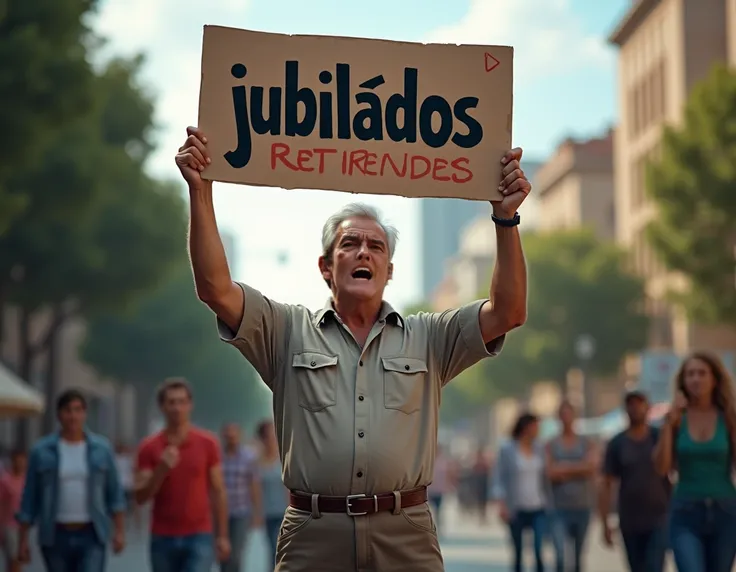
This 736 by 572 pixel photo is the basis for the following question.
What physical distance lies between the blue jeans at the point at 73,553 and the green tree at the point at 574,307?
203ft

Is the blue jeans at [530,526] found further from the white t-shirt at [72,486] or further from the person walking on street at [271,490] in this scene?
the white t-shirt at [72,486]

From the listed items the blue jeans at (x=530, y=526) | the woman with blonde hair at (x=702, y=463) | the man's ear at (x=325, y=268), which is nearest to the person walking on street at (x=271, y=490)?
the blue jeans at (x=530, y=526)

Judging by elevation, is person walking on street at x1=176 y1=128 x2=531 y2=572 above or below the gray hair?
below

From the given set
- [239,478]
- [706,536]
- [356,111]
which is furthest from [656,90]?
[356,111]

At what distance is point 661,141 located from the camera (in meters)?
40.5

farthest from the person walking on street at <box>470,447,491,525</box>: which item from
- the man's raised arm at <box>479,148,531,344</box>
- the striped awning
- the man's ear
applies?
the man's raised arm at <box>479,148,531,344</box>

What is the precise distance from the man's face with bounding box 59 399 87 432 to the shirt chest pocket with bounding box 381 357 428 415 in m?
5.93

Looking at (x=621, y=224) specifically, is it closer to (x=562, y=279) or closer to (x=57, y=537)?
(x=562, y=279)

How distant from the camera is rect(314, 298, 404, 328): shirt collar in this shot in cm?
562

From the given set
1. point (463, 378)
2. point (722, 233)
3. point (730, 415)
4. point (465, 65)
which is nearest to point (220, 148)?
point (465, 65)

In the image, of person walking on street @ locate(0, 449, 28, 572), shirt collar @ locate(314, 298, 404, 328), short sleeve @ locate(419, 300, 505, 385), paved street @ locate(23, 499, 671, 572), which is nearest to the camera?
short sleeve @ locate(419, 300, 505, 385)

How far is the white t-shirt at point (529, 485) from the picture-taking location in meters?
15.6

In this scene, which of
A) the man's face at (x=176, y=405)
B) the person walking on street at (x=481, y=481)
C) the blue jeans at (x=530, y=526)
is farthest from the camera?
the person walking on street at (x=481, y=481)

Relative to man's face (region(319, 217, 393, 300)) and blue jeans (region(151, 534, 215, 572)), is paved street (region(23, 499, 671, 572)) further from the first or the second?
man's face (region(319, 217, 393, 300))
